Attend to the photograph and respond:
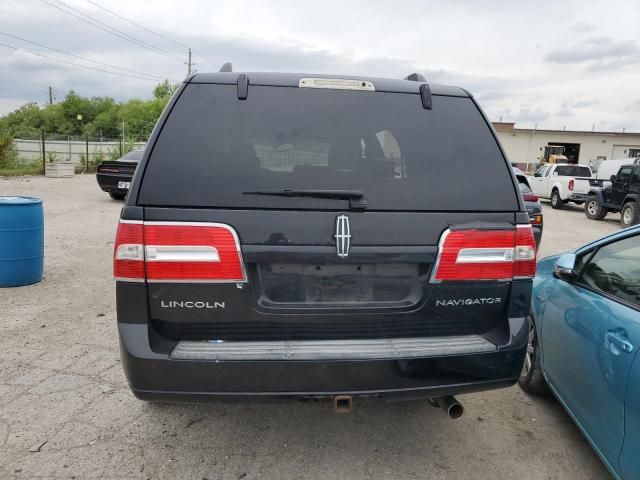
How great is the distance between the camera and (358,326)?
2391mm

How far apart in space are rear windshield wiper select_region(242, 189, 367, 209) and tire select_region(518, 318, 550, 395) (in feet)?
6.30

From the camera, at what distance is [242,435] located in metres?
3.10

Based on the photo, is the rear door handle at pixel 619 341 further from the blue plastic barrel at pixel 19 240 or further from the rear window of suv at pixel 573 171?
the rear window of suv at pixel 573 171

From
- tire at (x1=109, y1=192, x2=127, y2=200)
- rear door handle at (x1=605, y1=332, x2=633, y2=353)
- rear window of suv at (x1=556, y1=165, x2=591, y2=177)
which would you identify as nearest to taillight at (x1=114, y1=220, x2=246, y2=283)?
rear door handle at (x1=605, y1=332, x2=633, y2=353)

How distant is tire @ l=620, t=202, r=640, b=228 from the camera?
1462cm

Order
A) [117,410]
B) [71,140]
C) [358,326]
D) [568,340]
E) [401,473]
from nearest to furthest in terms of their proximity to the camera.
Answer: [358,326], [401,473], [568,340], [117,410], [71,140]

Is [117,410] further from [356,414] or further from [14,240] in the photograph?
[14,240]

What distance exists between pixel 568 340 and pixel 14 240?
5.71 metres

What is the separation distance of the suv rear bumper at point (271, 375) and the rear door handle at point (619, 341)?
0.73m

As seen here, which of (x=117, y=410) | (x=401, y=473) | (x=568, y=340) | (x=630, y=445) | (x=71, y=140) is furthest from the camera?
(x=71, y=140)

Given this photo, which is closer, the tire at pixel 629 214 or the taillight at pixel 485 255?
the taillight at pixel 485 255

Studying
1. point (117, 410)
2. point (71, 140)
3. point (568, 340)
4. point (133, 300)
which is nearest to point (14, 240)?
point (117, 410)

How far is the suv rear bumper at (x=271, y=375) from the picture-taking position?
2.25m

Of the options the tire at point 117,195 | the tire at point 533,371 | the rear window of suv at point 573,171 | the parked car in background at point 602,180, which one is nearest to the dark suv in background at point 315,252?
the tire at point 533,371
